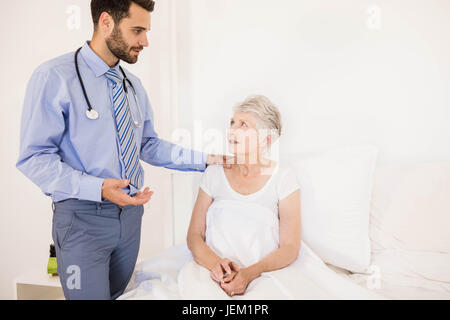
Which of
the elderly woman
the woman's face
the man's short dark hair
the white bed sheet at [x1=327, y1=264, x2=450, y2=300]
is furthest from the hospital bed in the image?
the man's short dark hair

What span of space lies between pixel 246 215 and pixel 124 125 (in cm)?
59

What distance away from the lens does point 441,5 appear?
65.2 inches

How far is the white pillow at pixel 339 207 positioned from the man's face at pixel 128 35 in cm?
87

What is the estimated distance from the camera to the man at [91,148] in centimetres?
110

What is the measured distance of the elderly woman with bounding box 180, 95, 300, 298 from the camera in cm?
122

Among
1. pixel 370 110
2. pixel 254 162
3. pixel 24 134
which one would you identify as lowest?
pixel 254 162

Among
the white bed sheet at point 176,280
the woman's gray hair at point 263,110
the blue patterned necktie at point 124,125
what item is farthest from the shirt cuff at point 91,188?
the woman's gray hair at point 263,110

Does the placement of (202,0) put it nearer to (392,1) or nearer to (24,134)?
Result: (392,1)

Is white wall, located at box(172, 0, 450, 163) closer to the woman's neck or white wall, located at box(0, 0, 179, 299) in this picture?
white wall, located at box(0, 0, 179, 299)

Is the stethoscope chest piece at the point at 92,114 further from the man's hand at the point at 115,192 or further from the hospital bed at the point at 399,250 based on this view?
the hospital bed at the point at 399,250

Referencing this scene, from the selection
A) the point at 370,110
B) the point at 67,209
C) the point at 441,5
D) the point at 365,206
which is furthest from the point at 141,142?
the point at 441,5

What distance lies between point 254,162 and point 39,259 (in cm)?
143

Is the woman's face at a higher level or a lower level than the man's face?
lower

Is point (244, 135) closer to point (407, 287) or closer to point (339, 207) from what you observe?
point (339, 207)
